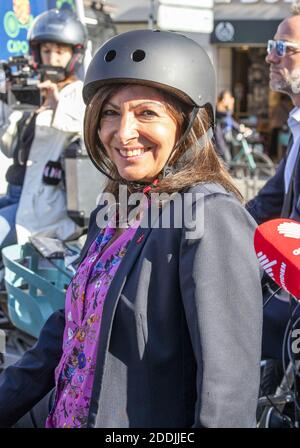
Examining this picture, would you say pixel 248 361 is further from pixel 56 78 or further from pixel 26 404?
pixel 56 78

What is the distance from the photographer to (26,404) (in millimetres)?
1938

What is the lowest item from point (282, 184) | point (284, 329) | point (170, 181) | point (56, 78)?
point (284, 329)

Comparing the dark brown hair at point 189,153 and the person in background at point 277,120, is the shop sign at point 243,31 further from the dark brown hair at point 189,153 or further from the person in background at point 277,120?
the dark brown hair at point 189,153

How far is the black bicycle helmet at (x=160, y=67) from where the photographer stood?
1716 millimetres

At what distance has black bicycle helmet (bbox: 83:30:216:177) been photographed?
172 centimetres

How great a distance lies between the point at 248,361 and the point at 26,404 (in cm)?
79

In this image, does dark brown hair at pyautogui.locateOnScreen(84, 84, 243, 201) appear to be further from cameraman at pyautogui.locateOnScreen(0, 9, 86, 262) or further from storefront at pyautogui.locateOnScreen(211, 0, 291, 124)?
storefront at pyautogui.locateOnScreen(211, 0, 291, 124)

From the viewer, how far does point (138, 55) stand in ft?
5.82

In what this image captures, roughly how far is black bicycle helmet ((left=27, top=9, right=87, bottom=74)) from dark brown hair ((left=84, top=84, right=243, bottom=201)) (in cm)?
261

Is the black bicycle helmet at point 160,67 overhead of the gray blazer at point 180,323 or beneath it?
overhead

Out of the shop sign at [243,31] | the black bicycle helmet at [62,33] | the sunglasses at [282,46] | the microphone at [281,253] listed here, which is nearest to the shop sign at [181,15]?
the black bicycle helmet at [62,33]

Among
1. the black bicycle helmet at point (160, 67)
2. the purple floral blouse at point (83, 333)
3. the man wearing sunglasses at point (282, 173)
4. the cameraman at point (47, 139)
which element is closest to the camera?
the purple floral blouse at point (83, 333)

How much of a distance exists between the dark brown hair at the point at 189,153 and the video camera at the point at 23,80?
96.8 inches
